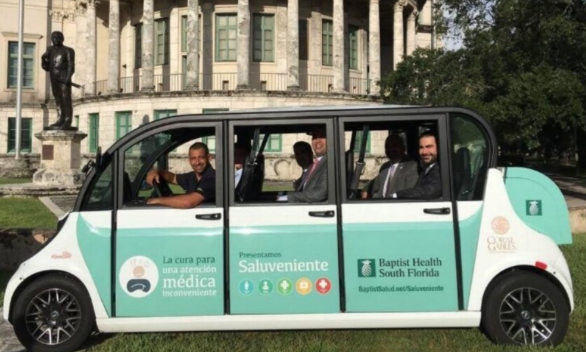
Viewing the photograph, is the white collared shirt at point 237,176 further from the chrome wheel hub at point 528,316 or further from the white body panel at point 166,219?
the chrome wheel hub at point 528,316

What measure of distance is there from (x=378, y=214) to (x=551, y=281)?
1.54 m

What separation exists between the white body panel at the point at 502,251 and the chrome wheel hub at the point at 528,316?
21 cm

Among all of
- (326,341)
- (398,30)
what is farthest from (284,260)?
(398,30)

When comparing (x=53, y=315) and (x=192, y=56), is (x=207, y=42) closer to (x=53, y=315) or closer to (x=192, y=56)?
(x=192, y=56)

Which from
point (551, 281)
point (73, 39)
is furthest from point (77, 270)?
point (73, 39)

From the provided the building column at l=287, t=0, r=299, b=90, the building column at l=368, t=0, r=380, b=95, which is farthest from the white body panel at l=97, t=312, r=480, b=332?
the building column at l=368, t=0, r=380, b=95

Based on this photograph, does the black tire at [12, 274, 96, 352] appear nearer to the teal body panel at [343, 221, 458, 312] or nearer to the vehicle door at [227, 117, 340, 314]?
the vehicle door at [227, 117, 340, 314]

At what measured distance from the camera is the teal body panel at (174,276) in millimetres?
4469

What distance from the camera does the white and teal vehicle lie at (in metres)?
4.47

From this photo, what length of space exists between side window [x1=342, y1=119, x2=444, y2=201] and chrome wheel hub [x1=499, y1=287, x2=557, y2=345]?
106 cm

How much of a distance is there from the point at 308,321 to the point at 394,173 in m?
1.56

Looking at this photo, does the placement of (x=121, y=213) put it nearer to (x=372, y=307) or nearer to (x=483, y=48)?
(x=372, y=307)

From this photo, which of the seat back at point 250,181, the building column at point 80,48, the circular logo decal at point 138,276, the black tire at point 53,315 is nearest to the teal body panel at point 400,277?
the seat back at point 250,181

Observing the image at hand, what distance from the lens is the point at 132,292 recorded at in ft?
14.7
